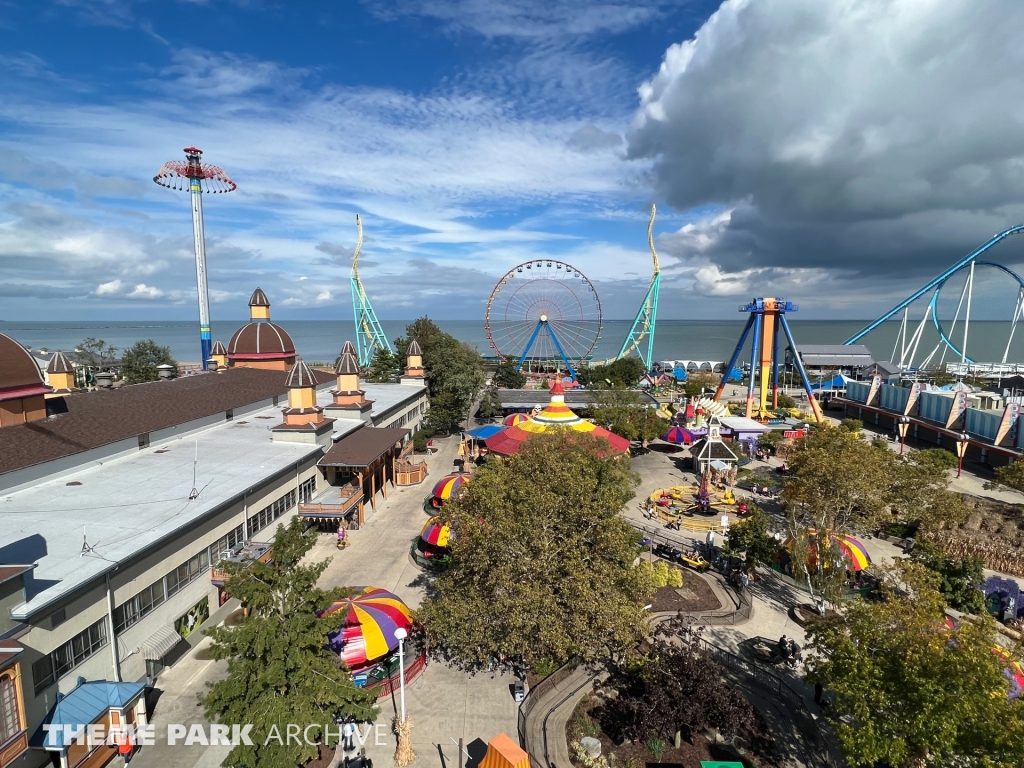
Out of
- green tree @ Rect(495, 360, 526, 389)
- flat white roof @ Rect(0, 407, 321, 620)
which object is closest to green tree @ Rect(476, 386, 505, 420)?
green tree @ Rect(495, 360, 526, 389)

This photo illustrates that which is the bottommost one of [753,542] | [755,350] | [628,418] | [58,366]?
[753,542]

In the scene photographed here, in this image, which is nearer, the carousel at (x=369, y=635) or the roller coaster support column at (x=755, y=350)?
the carousel at (x=369, y=635)

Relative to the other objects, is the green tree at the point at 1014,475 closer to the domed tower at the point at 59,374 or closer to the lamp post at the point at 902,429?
the lamp post at the point at 902,429

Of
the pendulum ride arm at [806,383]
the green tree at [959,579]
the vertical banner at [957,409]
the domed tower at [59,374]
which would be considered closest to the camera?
the green tree at [959,579]

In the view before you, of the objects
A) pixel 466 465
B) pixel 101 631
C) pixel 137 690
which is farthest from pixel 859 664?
pixel 466 465

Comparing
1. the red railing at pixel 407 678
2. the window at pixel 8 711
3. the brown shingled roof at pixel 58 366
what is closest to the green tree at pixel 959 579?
the red railing at pixel 407 678

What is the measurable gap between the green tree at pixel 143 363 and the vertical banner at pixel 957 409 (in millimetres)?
75694

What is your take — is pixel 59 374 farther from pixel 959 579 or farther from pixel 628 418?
pixel 959 579

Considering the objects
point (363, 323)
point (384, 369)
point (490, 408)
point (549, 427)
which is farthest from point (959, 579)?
point (363, 323)

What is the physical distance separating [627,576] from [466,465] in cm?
2304

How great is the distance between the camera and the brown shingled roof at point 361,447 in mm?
26297

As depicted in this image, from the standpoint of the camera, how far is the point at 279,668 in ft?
35.3

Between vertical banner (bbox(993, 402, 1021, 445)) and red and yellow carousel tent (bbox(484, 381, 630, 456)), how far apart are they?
23.0 m

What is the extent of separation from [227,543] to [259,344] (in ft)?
86.6
